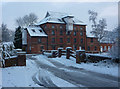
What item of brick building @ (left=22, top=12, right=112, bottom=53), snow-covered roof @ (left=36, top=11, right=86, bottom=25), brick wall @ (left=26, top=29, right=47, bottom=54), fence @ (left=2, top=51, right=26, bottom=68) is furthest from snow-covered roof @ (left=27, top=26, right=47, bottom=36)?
fence @ (left=2, top=51, right=26, bottom=68)

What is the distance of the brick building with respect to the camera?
42.2m

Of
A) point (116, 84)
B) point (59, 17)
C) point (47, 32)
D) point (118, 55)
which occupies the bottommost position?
point (116, 84)

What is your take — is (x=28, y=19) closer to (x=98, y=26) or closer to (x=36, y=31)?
(x=36, y=31)

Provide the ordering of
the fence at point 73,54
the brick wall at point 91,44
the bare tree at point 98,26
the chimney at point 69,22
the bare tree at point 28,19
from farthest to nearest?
the bare tree at point 28,19
the brick wall at point 91,44
the chimney at point 69,22
the bare tree at point 98,26
the fence at point 73,54

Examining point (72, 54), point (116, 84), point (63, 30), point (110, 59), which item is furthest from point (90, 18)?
point (116, 84)

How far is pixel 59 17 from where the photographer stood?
→ 48.7m

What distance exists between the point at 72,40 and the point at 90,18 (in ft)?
46.9

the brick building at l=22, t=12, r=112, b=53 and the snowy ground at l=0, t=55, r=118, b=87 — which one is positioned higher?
the brick building at l=22, t=12, r=112, b=53

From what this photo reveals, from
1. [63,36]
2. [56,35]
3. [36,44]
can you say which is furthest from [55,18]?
[36,44]

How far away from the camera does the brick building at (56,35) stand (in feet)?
138

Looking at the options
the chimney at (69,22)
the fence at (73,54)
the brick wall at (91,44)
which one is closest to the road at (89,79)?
the fence at (73,54)

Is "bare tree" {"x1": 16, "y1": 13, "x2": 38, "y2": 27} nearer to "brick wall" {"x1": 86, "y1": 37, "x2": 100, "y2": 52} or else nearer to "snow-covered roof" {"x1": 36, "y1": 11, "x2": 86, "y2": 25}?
"snow-covered roof" {"x1": 36, "y1": 11, "x2": 86, "y2": 25}

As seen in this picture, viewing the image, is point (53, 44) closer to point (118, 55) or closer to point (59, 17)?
point (59, 17)

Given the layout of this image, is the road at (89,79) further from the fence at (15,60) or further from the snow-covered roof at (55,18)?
the snow-covered roof at (55,18)
